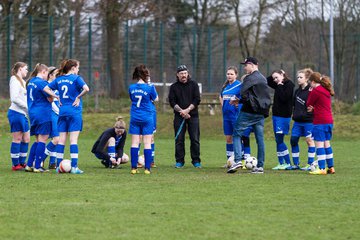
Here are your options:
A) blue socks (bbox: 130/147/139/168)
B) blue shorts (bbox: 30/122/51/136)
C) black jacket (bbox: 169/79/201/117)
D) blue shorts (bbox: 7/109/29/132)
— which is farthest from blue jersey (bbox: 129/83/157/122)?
black jacket (bbox: 169/79/201/117)

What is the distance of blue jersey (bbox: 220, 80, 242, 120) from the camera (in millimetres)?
15250

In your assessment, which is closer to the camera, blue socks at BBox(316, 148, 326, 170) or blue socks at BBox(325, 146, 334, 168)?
blue socks at BBox(316, 148, 326, 170)

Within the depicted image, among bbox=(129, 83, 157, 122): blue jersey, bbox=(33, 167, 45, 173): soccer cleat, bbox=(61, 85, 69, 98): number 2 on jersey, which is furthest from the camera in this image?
bbox=(33, 167, 45, 173): soccer cleat

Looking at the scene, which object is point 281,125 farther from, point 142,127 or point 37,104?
point 37,104

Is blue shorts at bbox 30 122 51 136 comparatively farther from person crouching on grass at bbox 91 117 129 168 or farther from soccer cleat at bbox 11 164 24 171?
person crouching on grass at bbox 91 117 129 168

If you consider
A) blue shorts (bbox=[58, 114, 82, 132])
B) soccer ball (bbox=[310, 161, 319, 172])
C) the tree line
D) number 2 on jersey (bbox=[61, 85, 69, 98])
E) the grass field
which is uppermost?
the tree line

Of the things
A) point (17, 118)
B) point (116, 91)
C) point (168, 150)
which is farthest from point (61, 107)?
point (116, 91)

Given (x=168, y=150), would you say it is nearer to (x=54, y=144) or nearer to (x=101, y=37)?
(x=54, y=144)

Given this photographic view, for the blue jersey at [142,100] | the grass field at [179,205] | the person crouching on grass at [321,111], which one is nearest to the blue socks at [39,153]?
the grass field at [179,205]

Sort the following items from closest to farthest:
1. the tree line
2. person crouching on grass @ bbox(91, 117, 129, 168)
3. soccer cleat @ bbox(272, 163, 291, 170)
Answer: soccer cleat @ bbox(272, 163, 291, 170)
person crouching on grass @ bbox(91, 117, 129, 168)
the tree line

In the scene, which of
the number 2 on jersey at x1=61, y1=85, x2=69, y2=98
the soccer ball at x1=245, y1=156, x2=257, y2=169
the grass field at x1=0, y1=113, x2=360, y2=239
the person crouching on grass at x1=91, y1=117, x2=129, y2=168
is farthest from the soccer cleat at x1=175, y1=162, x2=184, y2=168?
the number 2 on jersey at x1=61, y1=85, x2=69, y2=98

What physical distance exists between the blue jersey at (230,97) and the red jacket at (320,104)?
1.87m

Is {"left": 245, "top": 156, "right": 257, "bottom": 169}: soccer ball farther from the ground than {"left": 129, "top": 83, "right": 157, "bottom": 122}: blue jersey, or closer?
closer

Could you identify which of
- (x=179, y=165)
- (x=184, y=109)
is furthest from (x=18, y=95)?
(x=179, y=165)
